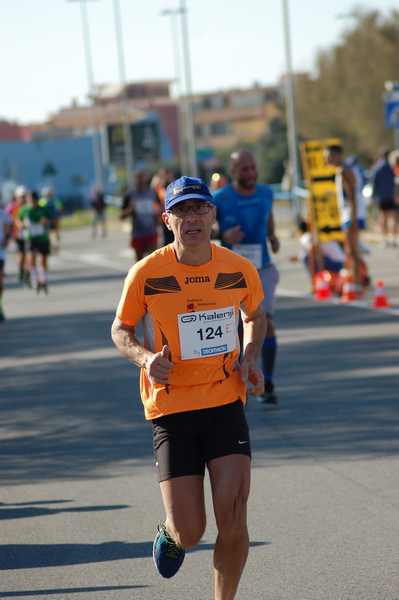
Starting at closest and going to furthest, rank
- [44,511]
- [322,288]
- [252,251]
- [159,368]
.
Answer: [159,368] → [44,511] → [252,251] → [322,288]

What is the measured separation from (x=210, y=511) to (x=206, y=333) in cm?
255

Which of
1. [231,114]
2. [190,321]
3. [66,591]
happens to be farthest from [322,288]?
[231,114]

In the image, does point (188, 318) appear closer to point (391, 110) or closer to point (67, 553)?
point (67, 553)

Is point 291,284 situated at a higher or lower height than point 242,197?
lower

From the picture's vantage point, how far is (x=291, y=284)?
979 inches

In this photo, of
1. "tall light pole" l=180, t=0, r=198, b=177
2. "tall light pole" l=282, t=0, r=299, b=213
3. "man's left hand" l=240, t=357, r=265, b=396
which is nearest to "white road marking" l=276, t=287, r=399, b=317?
"man's left hand" l=240, t=357, r=265, b=396

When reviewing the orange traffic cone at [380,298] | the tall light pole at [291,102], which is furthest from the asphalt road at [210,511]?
the tall light pole at [291,102]

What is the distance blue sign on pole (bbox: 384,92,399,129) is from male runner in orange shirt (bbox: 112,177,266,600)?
24750mm

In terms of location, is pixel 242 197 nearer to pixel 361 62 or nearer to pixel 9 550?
pixel 9 550

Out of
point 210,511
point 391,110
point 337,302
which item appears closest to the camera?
point 210,511

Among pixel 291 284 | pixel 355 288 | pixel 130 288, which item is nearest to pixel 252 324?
pixel 130 288

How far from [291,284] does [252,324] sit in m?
18.5

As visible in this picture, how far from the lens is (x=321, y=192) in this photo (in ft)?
76.5

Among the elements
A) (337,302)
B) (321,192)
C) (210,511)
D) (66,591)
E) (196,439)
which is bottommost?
(337,302)
